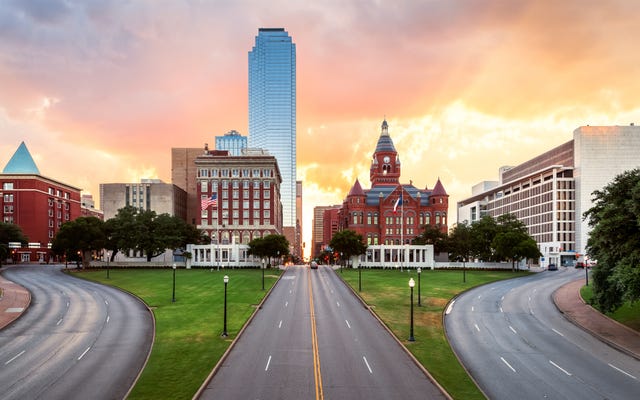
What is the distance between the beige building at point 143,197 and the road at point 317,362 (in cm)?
12551

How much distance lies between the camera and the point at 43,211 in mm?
132125

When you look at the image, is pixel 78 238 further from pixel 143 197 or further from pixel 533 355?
pixel 533 355

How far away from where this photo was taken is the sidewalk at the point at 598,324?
33.7 meters

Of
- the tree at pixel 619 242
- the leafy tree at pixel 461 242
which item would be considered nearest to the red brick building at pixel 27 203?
the leafy tree at pixel 461 242

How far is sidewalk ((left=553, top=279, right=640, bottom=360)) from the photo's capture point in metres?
33.7

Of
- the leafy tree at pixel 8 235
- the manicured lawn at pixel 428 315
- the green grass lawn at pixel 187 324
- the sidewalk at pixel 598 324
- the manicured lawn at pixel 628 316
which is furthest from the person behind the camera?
the leafy tree at pixel 8 235

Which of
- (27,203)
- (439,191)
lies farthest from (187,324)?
(439,191)

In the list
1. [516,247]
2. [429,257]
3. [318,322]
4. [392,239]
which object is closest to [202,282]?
[318,322]

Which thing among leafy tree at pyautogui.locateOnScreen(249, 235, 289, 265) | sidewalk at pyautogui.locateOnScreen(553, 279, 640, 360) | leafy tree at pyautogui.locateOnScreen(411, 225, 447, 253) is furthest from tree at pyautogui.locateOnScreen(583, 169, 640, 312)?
leafy tree at pyautogui.locateOnScreen(411, 225, 447, 253)

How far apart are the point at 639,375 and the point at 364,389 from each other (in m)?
17.0

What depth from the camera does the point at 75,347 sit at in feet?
109

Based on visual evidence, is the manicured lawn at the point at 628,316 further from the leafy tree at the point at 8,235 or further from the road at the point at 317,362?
the leafy tree at the point at 8,235

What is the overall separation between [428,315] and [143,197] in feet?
456

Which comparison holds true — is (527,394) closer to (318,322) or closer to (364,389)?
(364,389)
